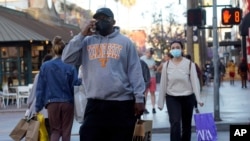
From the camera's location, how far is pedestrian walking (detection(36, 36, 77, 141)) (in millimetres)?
8836

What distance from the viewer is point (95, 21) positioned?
6184mm

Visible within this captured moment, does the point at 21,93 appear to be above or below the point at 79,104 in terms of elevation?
below

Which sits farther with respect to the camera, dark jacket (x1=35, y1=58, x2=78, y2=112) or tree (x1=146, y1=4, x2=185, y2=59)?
tree (x1=146, y1=4, x2=185, y2=59)

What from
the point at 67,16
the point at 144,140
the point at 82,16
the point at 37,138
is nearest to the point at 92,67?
Result: the point at 144,140

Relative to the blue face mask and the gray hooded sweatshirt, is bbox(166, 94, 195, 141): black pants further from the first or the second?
the gray hooded sweatshirt

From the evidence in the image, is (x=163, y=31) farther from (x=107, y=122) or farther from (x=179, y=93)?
(x=107, y=122)

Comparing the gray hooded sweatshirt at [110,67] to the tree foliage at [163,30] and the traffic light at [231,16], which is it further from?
the tree foliage at [163,30]

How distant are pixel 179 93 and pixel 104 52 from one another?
378cm

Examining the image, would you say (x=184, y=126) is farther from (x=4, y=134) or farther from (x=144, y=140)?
(x=4, y=134)

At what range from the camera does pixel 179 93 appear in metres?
9.72

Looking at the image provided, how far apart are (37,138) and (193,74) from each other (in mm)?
2574

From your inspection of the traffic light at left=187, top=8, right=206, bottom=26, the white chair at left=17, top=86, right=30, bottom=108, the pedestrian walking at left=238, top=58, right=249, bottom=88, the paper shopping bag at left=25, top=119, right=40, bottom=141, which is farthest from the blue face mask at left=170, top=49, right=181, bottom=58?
the pedestrian walking at left=238, top=58, right=249, bottom=88

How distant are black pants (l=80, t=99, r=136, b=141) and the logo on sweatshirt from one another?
15.8 inches

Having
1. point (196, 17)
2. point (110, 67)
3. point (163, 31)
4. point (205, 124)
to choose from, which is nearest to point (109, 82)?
point (110, 67)
